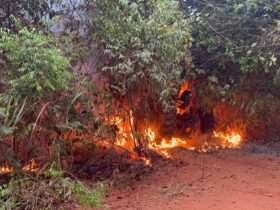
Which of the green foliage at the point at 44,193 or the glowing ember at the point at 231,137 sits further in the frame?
the glowing ember at the point at 231,137

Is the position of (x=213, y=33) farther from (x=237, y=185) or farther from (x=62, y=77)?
(x=62, y=77)

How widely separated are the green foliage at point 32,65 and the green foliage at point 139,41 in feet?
4.09

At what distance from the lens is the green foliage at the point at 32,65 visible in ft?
15.9

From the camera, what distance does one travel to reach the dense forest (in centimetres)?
493

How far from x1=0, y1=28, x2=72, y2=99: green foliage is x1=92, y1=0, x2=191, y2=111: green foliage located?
4.09 feet

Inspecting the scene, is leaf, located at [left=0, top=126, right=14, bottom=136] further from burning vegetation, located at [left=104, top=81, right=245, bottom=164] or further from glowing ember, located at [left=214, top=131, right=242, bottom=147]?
glowing ember, located at [left=214, top=131, right=242, bottom=147]

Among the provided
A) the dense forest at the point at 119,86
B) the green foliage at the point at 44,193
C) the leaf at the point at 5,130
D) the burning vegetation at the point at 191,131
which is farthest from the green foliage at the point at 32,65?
the burning vegetation at the point at 191,131

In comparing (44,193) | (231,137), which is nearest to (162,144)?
(231,137)

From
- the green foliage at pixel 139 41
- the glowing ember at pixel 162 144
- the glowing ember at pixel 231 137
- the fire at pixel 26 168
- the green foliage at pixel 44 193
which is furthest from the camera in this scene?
the glowing ember at pixel 231 137

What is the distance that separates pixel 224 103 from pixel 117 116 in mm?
2879

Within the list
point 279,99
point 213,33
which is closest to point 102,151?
point 213,33

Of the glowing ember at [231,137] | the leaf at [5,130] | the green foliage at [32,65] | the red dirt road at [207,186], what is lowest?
the glowing ember at [231,137]

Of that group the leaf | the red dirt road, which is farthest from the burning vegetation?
the leaf

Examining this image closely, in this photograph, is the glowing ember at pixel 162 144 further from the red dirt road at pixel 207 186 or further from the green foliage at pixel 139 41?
the green foliage at pixel 139 41
